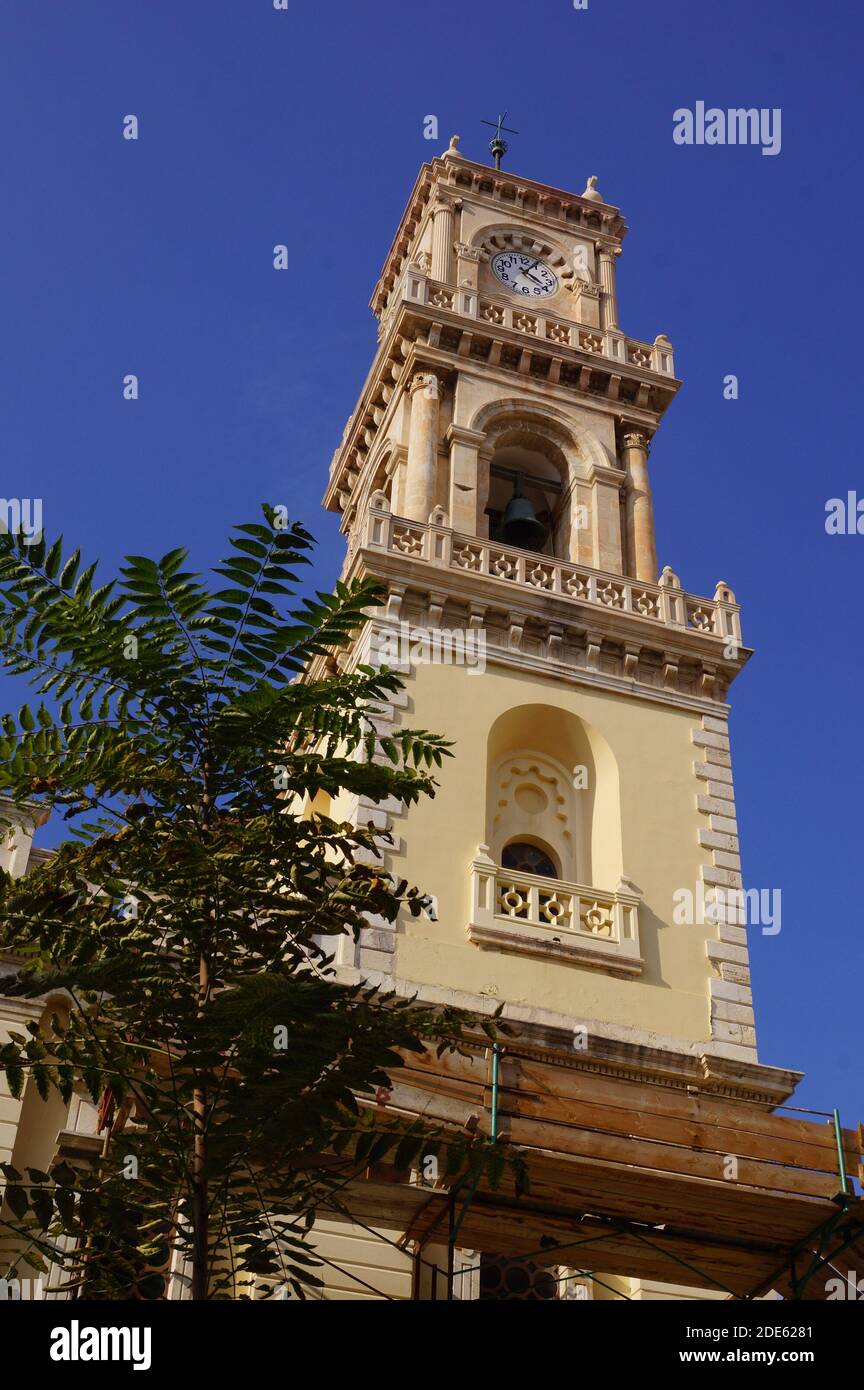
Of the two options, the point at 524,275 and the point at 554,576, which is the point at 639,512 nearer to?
the point at 554,576

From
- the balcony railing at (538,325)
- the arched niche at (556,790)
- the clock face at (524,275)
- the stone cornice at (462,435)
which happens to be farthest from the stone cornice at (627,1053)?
the clock face at (524,275)

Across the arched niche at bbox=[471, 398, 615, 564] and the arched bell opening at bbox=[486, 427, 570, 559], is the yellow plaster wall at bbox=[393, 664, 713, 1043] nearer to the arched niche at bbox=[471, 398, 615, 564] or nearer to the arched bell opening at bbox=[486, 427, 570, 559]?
the arched niche at bbox=[471, 398, 615, 564]

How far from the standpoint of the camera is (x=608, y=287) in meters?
34.9

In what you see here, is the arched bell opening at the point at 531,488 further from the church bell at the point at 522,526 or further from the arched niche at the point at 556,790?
the arched niche at the point at 556,790

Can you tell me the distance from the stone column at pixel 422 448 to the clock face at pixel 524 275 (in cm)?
485

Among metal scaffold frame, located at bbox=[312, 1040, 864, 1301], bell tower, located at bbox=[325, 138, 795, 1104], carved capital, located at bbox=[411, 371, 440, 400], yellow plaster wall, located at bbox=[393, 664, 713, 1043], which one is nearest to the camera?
metal scaffold frame, located at bbox=[312, 1040, 864, 1301]

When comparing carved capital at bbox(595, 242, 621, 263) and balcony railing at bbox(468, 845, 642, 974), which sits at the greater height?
carved capital at bbox(595, 242, 621, 263)

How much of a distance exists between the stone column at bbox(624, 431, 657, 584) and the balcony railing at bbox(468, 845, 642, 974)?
7.64 m

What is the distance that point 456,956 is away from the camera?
21.0m

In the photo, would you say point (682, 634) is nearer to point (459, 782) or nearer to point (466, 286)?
point (459, 782)

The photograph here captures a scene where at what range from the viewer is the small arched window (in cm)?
2366

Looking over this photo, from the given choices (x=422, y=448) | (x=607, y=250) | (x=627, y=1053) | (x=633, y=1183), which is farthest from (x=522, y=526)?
(x=633, y=1183)

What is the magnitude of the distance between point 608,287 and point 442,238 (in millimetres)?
Result: 3763

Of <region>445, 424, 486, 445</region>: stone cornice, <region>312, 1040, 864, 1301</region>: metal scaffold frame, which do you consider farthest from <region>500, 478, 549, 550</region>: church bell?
<region>312, 1040, 864, 1301</region>: metal scaffold frame
